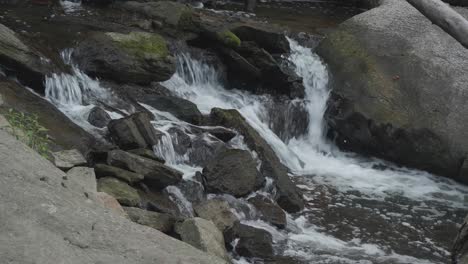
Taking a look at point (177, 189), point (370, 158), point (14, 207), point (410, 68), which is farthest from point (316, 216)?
point (14, 207)

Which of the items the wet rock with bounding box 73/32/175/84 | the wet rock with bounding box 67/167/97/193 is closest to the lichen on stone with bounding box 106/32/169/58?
the wet rock with bounding box 73/32/175/84

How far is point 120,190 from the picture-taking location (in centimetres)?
720

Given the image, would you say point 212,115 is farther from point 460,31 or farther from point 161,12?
point 460,31

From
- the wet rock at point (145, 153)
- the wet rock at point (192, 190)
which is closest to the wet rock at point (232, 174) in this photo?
the wet rock at point (192, 190)

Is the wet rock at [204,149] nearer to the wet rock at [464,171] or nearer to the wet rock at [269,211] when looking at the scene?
the wet rock at [269,211]

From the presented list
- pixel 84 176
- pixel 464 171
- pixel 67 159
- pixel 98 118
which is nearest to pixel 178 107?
pixel 98 118

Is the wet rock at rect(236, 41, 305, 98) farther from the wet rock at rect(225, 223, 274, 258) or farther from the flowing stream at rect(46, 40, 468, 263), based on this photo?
the wet rock at rect(225, 223, 274, 258)

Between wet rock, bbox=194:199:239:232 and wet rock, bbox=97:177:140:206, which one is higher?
wet rock, bbox=97:177:140:206

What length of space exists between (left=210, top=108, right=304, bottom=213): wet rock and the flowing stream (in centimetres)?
15

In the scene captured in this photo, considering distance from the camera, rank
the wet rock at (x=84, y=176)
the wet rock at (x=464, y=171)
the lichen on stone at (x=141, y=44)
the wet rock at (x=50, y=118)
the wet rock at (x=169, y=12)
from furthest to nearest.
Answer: the wet rock at (x=169, y=12) → the wet rock at (x=464, y=171) → the lichen on stone at (x=141, y=44) → the wet rock at (x=50, y=118) → the wet rock at (x=84, y=176)

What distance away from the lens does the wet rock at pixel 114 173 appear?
7.54 metres

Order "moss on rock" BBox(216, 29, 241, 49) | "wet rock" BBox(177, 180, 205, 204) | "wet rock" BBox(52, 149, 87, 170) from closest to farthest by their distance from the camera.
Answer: "wet rock" BBox(52, 149, 87, 170) → "wet rock" BBox(177, 180, 205, 204) → "moss on rock" BBox(216, 29, 241, 49)

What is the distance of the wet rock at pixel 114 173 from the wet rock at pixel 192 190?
3.05 ft

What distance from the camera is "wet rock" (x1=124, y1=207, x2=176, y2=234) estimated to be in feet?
21.4
